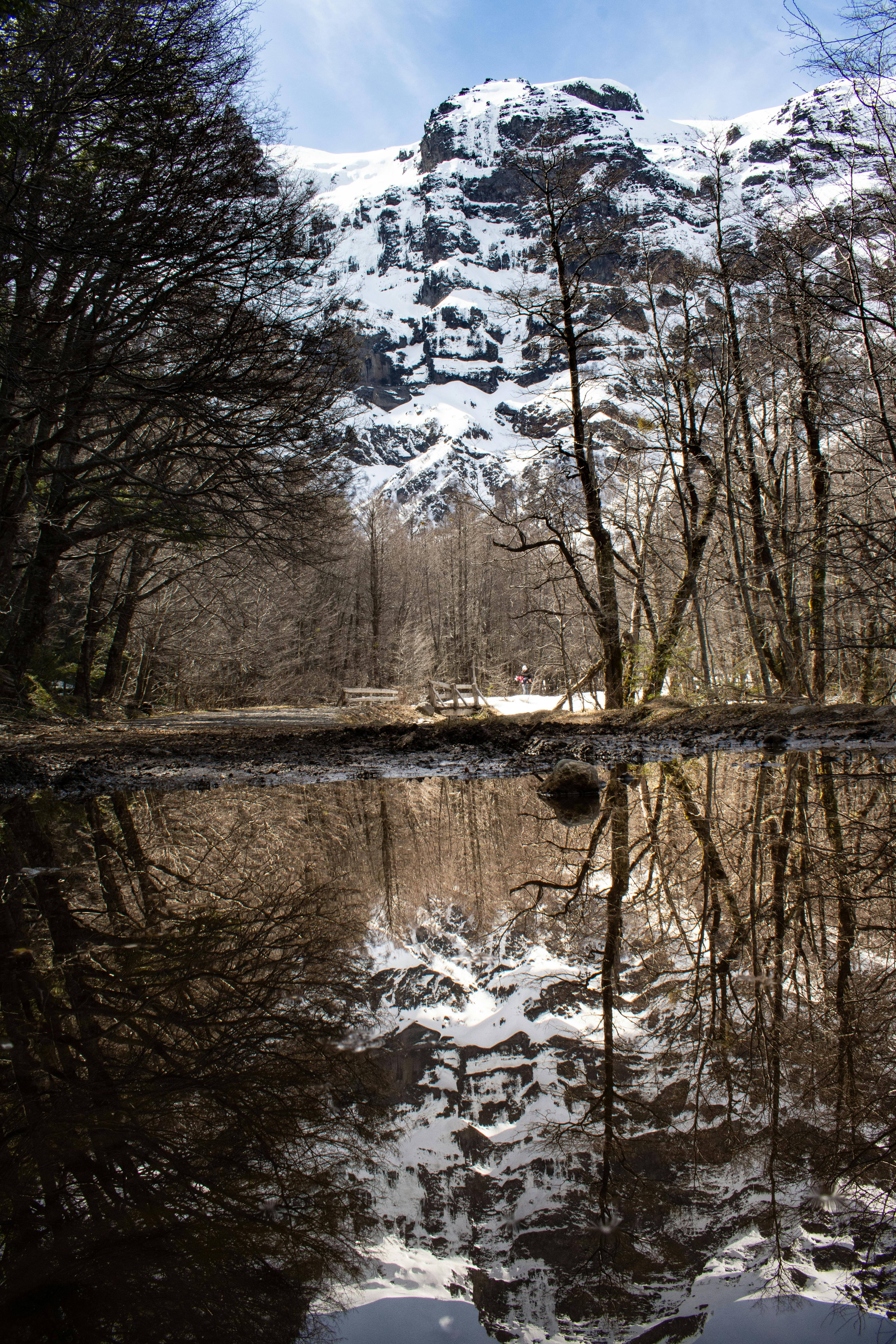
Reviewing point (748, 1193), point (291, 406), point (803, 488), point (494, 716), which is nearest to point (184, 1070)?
point (748, 1193)

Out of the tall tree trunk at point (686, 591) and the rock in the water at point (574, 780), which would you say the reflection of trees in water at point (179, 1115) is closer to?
the rock in the water at point (574, 780)

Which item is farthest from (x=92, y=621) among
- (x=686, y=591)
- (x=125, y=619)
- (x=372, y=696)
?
(x=686, y=591)

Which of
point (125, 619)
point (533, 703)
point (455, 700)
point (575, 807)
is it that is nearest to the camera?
point (575, 807)

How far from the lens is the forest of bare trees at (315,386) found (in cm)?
684

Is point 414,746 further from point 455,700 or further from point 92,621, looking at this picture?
point 455,700

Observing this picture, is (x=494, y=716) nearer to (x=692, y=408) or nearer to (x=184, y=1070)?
(x=692, y=408)

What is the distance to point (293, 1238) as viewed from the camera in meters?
1.18

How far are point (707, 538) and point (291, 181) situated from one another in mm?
8428

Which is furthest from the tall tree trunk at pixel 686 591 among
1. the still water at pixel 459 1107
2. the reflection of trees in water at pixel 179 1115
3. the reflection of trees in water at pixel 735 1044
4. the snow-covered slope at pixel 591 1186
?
the snow-covered slope at pixel 591 1186

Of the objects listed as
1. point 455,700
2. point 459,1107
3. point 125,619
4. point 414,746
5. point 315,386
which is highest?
point 315,386

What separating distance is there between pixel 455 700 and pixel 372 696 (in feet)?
17.5

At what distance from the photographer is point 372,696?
2431 cm

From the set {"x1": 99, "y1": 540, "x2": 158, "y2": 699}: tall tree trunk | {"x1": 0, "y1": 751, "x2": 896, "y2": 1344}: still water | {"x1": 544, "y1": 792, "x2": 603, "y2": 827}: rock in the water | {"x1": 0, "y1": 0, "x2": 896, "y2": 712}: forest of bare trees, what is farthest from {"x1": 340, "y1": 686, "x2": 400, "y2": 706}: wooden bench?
{"x1": 0, "y1": 751, "x2": 896, "y2": 1344}: still water

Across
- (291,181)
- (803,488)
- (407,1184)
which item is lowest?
(407,1184)
